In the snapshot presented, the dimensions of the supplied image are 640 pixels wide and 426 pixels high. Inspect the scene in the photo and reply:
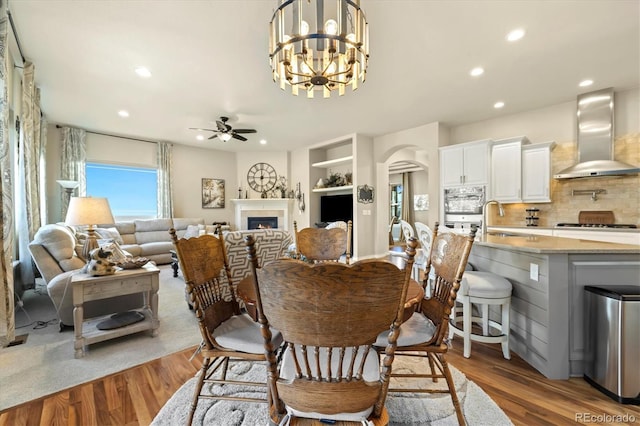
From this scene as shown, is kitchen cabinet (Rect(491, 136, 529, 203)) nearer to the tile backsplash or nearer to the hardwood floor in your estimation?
the tile backsplash

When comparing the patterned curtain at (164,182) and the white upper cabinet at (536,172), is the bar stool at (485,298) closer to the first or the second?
the white upper cabinet at (536,172)

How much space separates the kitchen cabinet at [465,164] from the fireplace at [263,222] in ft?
15.3

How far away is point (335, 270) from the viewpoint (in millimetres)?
726

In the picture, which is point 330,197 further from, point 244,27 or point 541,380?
point 541,380

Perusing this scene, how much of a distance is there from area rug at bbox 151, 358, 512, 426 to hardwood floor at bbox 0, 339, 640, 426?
0.09 meters

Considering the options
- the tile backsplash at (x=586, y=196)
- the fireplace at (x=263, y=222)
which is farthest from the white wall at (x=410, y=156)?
the fireplace at (x=263, y=222)

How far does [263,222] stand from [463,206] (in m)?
5.20

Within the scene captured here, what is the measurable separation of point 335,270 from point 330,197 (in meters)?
6.49

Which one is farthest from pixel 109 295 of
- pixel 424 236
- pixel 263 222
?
pixel 263 222

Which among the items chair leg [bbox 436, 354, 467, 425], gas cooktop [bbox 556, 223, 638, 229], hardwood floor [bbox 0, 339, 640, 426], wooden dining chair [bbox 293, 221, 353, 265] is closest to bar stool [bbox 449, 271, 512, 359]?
hardwood floor [bbox 0, 339, 640, 426]

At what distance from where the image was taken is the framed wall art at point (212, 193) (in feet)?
23.9

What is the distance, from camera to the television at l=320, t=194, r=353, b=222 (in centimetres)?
666

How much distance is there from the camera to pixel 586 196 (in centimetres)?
402

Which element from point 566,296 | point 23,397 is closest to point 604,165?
point 566,296
